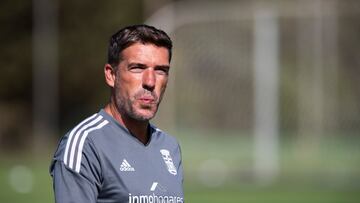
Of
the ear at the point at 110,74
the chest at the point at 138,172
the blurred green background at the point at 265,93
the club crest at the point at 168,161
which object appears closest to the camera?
the chest at the point at 138,172

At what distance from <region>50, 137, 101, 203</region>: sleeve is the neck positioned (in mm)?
463

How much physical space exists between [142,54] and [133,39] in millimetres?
91

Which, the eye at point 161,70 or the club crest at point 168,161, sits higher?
the eye at point 161,70

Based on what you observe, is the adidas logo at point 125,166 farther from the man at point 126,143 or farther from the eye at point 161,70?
the eye at point 161,70

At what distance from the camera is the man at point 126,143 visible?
4.87 m

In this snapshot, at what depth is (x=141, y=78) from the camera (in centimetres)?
523

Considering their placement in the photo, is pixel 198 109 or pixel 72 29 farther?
pixel 72 29

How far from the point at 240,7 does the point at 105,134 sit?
2215cm

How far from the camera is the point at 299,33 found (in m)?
27.3

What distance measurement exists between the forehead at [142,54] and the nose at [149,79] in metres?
0.05

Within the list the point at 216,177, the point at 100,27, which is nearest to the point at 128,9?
the point at 100,27

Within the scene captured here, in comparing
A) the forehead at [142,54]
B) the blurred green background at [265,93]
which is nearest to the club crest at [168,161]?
the forehead at [142,54]

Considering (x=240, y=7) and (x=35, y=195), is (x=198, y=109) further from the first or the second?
(x=35, y=195)

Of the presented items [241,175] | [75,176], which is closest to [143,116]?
[75,176]
